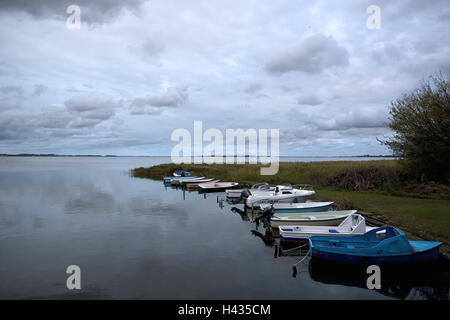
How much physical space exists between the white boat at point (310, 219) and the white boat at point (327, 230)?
88 centimetres

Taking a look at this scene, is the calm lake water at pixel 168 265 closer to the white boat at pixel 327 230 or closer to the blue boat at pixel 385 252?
the blue boat at pixel 385 252

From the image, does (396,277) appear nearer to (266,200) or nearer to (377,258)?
(377,258)

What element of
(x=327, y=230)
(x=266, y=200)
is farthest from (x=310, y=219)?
(x=266, y=200)

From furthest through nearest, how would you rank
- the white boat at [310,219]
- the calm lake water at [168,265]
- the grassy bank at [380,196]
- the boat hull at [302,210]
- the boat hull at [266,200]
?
the boat hull at [266,200], the boat hull at [302,210], the white boat at [310,219], the grassy bank at [380,196], the calm lake water at [168,265]

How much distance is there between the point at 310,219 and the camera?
655 inches

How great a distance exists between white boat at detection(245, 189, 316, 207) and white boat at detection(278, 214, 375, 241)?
8.93m

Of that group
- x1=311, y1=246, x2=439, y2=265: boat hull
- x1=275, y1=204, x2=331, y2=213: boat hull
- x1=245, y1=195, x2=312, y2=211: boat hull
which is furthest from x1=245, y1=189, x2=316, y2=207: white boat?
x1=311, y1=246, x2=439, y2=265: boat hull

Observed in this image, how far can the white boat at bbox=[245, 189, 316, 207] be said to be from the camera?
24.5m

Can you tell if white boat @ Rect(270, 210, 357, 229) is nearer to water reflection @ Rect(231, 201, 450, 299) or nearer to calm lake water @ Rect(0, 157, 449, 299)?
calm lake water @ Rect(0, 157, 449, 299)

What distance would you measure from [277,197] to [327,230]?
9.91 metres

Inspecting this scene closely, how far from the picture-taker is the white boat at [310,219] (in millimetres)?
16500

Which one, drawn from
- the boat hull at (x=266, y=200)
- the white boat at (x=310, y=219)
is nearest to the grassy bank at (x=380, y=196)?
the white boat at (x=310, y=219)
